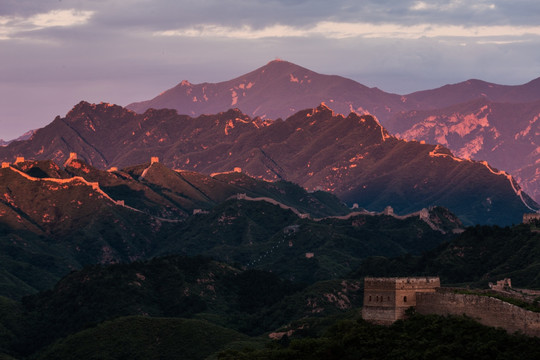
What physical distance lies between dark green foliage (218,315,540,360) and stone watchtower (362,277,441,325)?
44.7 inches

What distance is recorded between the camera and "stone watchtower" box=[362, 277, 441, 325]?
114188 millimetres

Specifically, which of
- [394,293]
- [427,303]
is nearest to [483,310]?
[427,303]

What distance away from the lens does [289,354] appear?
128 metres

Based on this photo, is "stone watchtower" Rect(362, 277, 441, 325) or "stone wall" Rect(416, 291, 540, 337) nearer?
"stone wall" Rect(416, 291, 540, 337)

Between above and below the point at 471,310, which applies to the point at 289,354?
below

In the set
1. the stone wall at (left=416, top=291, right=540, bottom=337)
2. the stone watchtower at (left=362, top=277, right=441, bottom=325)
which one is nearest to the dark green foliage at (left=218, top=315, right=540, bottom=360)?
the stone wall at (left=416, top=291, right=540, bottom=337)

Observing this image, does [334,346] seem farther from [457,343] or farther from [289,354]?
[457,343]

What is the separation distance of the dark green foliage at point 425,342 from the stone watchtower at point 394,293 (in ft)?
3.73

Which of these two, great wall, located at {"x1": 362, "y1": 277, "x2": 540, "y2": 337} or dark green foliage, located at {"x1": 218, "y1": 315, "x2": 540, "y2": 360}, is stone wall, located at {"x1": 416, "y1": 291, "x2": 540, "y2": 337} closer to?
great wall, located at {"x1": 362, "y1": 277, "x2": 540, "y2": 337}

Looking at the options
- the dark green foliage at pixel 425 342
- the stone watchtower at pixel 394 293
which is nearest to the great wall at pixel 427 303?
the stone watchtower at pixel 394 293

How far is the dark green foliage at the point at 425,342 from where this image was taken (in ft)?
333

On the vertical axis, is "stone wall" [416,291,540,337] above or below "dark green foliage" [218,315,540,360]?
above

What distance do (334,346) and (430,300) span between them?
1257 cm

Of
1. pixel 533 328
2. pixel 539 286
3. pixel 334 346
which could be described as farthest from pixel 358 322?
pixel 539 286
